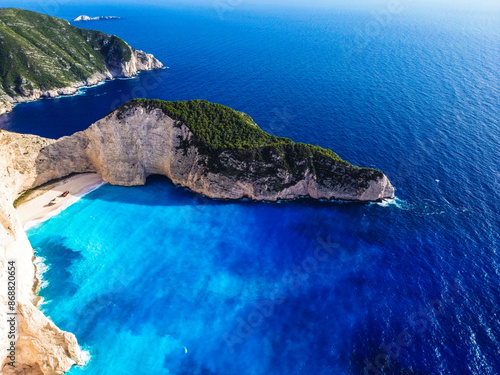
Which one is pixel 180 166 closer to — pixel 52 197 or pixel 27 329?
pixel 52 197

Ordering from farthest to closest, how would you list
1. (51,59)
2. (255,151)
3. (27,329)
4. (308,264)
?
(51,59)
(255,151)
(308,264)
(27,329)

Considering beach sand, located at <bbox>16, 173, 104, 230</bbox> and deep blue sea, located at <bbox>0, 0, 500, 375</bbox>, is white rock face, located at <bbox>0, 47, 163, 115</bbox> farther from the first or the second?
beach sand, located at <bbox>16, 173, 104, 230</bbox>

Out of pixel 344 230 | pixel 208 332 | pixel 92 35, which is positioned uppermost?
pixel 92 35

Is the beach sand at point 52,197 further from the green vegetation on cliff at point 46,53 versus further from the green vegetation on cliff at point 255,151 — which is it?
the green vegetation on cliff at point 46,53

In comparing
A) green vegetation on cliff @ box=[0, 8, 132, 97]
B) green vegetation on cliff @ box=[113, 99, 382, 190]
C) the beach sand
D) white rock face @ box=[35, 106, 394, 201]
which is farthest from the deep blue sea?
green vegetation on cliff @ box=[0, 8, 132, 97]

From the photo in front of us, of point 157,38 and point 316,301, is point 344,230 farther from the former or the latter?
point 157,38

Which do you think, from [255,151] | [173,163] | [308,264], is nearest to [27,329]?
[308,264]

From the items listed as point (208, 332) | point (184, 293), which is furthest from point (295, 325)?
point (184, 293)
